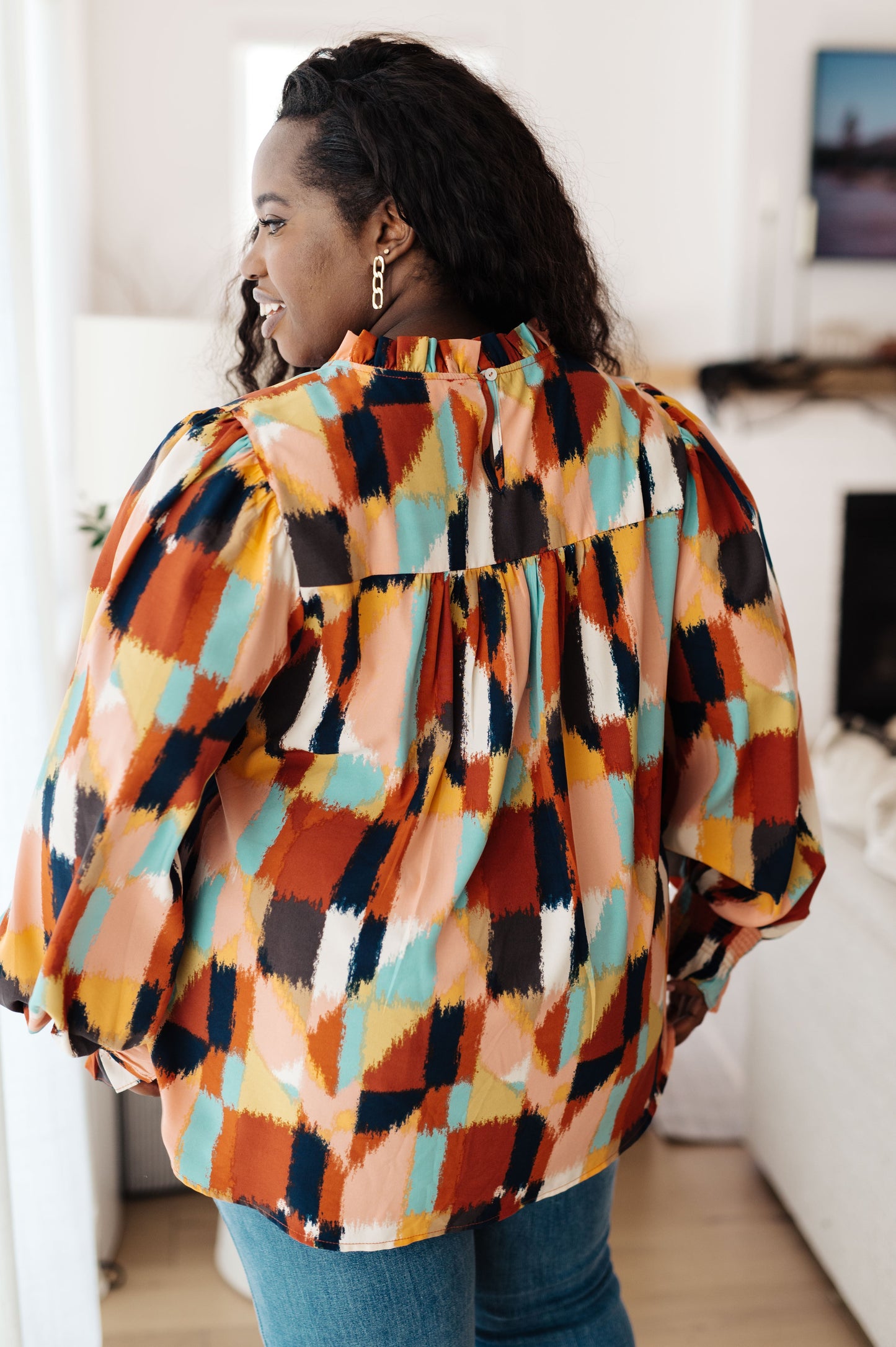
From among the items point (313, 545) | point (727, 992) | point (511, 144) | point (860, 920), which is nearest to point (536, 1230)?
point (313, 545)

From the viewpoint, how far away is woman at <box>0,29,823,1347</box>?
2.08ft

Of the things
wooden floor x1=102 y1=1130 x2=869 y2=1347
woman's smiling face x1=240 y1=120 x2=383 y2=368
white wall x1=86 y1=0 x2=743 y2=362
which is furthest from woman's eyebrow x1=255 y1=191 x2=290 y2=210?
white wall x1=86 y1=0 x2=743 y2=362

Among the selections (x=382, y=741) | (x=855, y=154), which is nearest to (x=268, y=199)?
(x=382, y=741)

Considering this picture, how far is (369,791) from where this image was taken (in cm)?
66

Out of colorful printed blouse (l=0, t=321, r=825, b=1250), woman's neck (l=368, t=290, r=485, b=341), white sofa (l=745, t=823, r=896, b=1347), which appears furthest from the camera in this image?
white sofa (l=745, t=823, r=896, b=1347)

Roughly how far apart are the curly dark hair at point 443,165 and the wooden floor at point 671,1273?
1438 millimetres

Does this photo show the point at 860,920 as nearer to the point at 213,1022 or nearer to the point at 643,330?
the point at 213,1022

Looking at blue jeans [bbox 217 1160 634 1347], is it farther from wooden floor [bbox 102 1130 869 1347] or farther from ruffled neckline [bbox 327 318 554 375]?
wooden floor [bbox 102 1130 869 1347]

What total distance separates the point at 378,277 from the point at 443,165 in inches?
3.0

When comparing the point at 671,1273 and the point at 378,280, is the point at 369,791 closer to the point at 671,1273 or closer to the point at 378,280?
the point at 378,280

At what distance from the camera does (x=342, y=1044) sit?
2.20 ft

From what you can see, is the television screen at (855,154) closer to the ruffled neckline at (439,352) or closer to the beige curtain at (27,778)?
the beige curtain at (27,778)

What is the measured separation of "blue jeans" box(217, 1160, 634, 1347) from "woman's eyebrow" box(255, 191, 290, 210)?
630 mm

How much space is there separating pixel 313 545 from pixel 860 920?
1.20m
